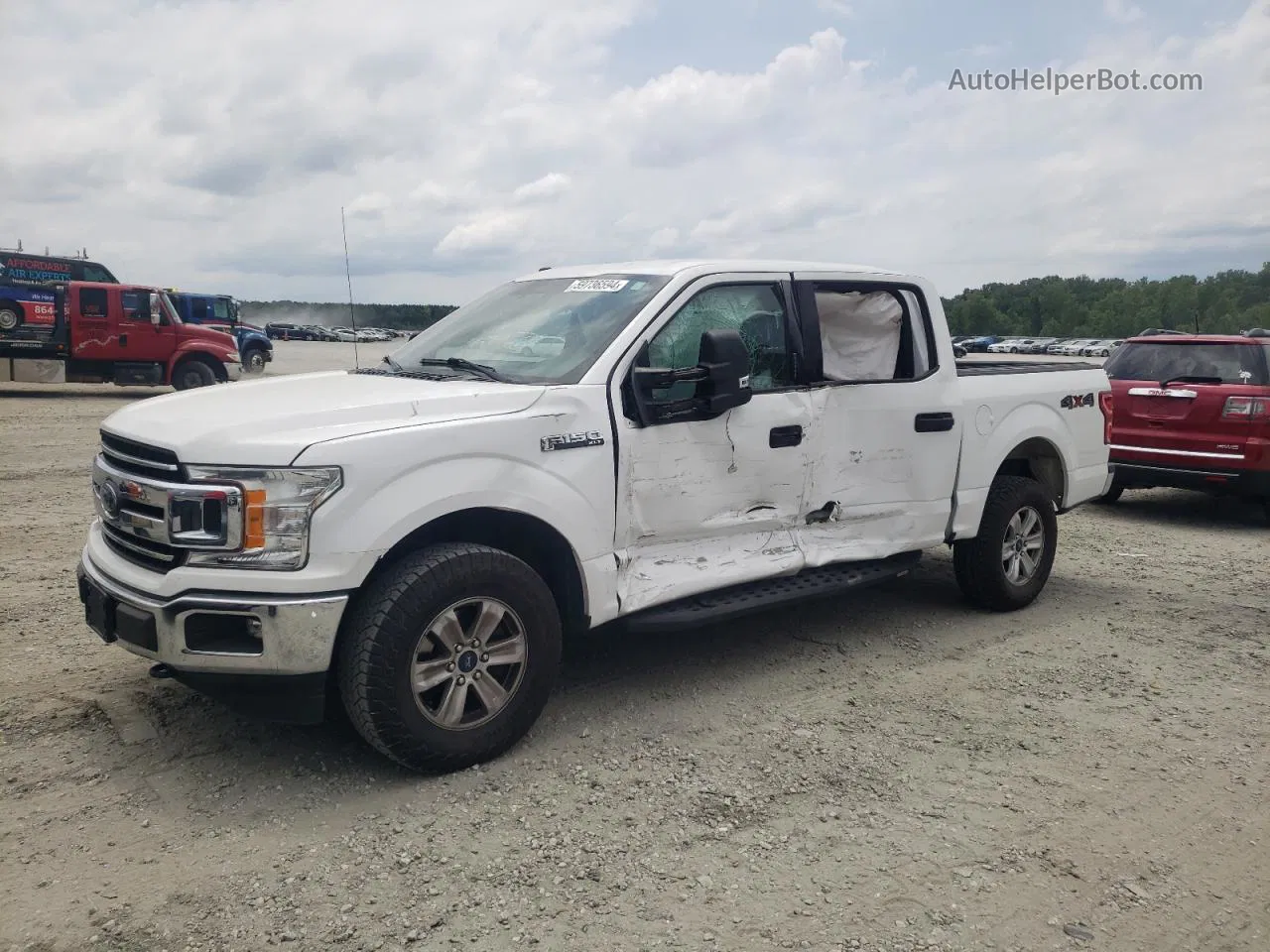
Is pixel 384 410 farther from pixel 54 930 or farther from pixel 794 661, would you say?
pixel 794 661

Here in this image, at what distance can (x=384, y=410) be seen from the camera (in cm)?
371

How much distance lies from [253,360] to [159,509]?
94.1ft

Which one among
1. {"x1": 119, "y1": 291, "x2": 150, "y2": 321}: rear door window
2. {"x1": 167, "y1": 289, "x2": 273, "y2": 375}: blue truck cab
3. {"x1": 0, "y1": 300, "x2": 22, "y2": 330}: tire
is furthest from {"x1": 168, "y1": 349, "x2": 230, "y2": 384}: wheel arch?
{"x1": 167, "y1": 289, "x2": 273, "y2": 375}: blue truck cab

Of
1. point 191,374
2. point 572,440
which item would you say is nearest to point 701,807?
point 572,440

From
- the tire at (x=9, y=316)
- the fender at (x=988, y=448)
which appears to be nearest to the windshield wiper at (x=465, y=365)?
the fender at (x=988, y=448)

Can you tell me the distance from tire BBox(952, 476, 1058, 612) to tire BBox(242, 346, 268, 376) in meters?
27.6

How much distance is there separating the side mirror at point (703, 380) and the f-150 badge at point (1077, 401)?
2.94m

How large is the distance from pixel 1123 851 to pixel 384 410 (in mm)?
2878

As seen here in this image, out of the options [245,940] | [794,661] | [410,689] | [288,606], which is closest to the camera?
[245,940]

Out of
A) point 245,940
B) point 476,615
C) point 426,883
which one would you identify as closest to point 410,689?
point 476,615

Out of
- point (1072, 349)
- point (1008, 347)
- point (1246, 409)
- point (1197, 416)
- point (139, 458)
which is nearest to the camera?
point (139, 458)

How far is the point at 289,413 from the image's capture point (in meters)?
3.63

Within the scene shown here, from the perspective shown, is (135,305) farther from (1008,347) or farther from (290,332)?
(1008,347)

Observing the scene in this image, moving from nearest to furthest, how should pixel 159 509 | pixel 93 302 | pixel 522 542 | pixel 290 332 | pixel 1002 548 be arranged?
pixel 159 509 → pixel 522 542 → pixel 1002 548 → pixel 93 302 → pixel 290 332
